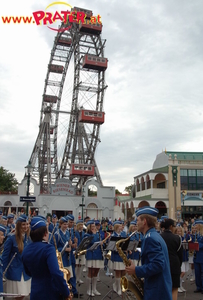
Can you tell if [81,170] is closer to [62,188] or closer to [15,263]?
[62,188]

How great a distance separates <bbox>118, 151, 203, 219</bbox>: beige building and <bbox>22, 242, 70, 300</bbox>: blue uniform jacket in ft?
125

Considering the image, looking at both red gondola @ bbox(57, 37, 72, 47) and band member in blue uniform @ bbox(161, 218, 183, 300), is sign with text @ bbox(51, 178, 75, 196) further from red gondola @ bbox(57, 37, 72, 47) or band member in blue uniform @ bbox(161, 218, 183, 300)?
band member in blue uniform @ bbox(161, 218, 183, 300)

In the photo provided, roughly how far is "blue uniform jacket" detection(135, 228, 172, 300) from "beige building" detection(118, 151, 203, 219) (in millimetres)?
37882

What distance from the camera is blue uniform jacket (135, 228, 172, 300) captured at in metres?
3.78

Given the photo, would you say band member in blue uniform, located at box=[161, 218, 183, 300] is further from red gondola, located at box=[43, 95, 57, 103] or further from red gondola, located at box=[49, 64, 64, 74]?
red gondola, located at box=[49, 64, 64, 74]

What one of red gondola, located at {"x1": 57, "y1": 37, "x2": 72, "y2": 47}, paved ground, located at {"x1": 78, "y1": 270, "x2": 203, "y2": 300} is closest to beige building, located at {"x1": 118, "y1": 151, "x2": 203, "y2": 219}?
red gondola, located at {"x1": 57, "y1": 37, "x2": 72, "y2": 47}

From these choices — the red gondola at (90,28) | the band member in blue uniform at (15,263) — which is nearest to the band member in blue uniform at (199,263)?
the band member in blue uniform at (15,263)

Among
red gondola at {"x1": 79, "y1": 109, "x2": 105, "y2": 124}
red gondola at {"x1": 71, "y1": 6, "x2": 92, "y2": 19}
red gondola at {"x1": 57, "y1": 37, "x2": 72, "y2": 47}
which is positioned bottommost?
red gondola at {"x1": 79, "y1": 109, "x2": 105, "y2": 124}

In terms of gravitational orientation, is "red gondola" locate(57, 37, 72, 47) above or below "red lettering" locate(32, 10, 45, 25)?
above

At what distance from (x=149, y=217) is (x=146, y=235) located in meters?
0.25

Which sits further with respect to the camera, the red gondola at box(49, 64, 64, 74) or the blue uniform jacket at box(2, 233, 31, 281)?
the red gondola at box(49, 64, 64, 74)

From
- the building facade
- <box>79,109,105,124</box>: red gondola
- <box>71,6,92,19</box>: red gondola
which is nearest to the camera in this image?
the building facade

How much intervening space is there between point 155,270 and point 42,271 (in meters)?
1.40

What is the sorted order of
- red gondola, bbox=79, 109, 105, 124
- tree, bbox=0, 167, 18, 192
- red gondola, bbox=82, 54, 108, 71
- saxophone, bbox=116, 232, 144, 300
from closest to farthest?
saxophone, bbox=116, 232, 144, 300 < red gondola, bbox=79, 109, 105, 124 < red gondola, bbox=82, 54, 108, 71 < tree, bbox=0, 167, 18, 192
